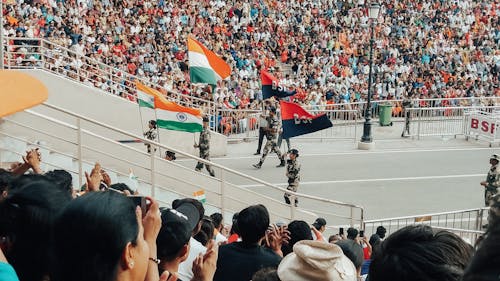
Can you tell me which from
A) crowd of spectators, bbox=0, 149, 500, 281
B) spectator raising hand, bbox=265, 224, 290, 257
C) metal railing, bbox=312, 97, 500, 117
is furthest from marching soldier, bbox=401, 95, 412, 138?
crowd of spectators, bbox=0, 149, 500, 281

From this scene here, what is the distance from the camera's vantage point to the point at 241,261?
15.3 feet

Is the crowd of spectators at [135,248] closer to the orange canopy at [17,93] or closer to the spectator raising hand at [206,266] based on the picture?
the spectator raising hand at [206,266]

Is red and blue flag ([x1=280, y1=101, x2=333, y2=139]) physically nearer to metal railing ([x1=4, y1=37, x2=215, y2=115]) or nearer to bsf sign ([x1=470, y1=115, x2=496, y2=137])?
metal railing ([x1=4, y1=37, x2=215, y2=115])

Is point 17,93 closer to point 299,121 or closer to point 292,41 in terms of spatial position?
point 299,121

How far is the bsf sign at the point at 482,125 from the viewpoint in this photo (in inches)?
836

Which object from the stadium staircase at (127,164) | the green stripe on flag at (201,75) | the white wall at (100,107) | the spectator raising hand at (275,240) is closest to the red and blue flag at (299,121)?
the stadium staircase at (127,164)

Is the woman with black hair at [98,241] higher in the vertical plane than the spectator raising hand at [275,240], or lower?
higher

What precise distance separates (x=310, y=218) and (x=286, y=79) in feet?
46.0

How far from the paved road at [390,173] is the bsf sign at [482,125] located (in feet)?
1.41

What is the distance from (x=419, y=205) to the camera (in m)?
14.9

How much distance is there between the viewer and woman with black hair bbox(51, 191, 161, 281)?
2.33m

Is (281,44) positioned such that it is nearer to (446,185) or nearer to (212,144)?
(212,144)

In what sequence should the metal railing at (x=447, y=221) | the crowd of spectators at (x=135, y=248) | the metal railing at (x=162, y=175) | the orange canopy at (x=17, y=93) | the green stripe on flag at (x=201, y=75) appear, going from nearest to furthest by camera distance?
the crowd of spectators at (x=135, y=248), the orange canopy at (x=17, y=93), the metal railing at (x=162, y=175), the metal railing at (x=447, y=221), the green stripe on flag at (x=201, y=75)

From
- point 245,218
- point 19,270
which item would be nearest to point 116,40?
point 245,218
